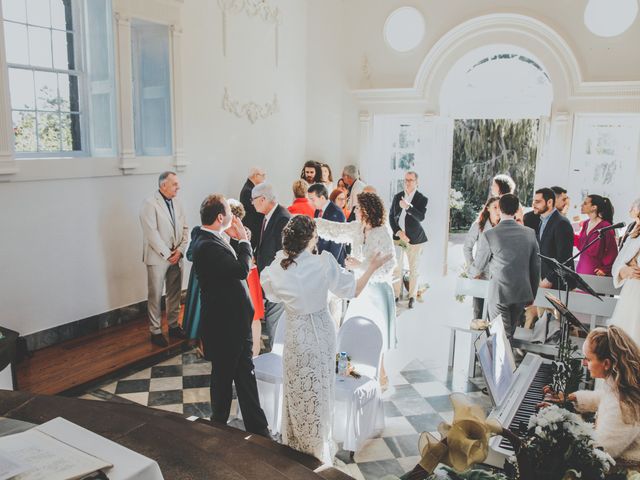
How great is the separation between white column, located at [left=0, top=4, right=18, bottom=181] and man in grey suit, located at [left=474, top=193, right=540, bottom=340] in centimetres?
460

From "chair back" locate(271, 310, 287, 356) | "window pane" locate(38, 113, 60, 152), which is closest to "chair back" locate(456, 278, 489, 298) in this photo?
"chair back" locate(271, 310, 287, 356)

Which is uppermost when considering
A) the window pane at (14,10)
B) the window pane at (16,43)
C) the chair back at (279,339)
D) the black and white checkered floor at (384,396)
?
the window pane at (14,10)

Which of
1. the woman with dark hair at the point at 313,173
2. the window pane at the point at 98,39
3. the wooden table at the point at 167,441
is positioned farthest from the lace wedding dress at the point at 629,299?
the window pane at the point at 98,39

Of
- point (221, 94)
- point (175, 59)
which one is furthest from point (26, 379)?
point (221, 94)

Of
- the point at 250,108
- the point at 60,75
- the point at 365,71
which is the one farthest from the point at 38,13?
the point at 365,71

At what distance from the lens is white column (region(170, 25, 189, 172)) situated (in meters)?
7.20

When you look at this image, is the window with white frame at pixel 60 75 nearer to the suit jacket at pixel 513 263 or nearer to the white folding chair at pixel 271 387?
the white folding chair at pixel 271 387

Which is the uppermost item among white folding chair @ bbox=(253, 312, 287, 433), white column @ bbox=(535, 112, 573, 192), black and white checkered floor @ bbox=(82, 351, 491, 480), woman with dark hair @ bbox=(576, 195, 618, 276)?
white column @ bbox=(535, 112, 573, 192)

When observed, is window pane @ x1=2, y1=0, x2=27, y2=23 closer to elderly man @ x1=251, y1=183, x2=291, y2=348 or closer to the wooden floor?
elderly man @ x1=251, y1=183, x2=291, y2=348

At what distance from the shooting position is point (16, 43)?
18.5 feet

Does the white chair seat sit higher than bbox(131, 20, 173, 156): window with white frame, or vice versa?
bbox(131, 20, 173, 156): window with white frame

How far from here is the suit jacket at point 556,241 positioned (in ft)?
21.0

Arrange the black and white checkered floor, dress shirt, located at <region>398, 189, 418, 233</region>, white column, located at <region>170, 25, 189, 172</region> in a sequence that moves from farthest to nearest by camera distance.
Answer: dress shirt, located at <region>398, 189, 418, 233</region> < white column, located at <region>170, 25, 189, 172</region> < the black and white checkered floor

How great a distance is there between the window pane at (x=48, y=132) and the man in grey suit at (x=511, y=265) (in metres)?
4.60
